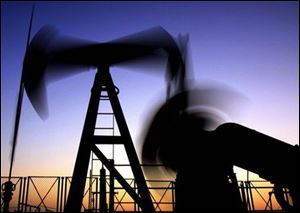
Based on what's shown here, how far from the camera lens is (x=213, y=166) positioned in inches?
248

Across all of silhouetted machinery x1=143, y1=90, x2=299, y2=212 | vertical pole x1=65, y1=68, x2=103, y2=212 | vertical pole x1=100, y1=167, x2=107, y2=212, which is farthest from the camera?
vertical pole x1=100, y1=167, x2=107, y2=212

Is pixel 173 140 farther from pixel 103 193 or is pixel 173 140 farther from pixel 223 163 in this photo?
pixel 103 193

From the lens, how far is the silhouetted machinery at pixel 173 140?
6.29 metres

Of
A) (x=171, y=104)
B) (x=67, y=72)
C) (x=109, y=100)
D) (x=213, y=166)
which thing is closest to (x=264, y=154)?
(x=213, y=166)

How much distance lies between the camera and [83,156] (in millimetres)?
7270

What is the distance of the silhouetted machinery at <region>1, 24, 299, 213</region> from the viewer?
6.29 m

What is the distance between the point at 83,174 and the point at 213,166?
142 inches

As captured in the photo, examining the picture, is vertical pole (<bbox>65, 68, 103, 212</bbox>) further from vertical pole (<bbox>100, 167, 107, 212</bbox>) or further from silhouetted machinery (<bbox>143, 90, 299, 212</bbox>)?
silhouetted machinery (<bbox>143, 90, 299, 212</bbox>)

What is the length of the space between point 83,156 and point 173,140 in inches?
106

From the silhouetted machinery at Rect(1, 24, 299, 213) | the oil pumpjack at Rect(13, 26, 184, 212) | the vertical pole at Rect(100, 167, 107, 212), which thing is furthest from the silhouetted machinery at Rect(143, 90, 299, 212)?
the vertical pole at Rect(100, 167, 107, 212)

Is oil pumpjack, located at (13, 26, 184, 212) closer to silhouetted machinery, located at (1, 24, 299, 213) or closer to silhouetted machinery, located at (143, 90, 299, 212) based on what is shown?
silhouetted machinery, located at (1, 24, 299, 213)

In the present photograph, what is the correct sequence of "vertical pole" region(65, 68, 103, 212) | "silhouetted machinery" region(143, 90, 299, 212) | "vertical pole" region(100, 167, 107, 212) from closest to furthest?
1. "silhouetted machinery" region(143, 90, 299, 212)
2. "vertical pole" region(65, 68, 103, 212)
3. "vertical pole" region(100, 167, 107, 212)

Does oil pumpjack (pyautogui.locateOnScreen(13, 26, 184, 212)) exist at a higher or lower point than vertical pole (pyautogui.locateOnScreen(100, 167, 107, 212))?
higher

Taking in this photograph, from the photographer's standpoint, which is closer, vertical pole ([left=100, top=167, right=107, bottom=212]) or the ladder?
the ladder
